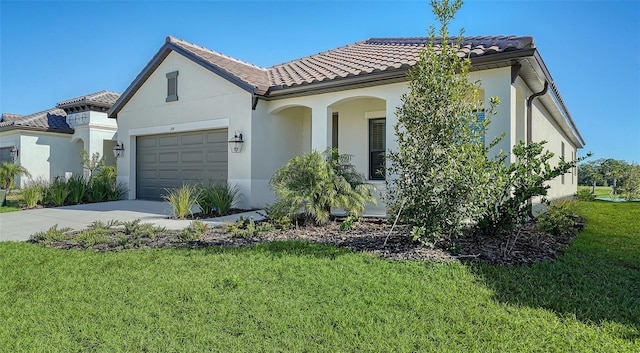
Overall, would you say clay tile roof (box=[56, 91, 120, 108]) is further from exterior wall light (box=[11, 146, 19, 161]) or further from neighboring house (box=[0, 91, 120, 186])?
exterior wall light (box=[11, 146, 19, 161])

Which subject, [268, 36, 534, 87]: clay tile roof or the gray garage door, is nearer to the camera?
[268, 36, 534, 87]: clay tile roof

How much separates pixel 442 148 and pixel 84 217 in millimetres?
9877

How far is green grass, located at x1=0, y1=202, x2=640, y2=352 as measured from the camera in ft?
9.73

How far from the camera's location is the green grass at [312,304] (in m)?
2.96

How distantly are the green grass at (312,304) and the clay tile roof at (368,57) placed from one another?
15.6 ft

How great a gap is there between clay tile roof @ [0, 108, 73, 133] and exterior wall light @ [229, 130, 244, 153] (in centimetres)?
1491

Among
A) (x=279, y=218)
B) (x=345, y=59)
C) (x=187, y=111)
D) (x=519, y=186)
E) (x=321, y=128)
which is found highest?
(x=345, y=59)

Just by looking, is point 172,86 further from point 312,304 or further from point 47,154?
point 47,154

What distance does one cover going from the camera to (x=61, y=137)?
20.6 meters

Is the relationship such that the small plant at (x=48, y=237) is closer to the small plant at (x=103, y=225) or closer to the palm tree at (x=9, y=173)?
the small plant at (x=103, y=225)

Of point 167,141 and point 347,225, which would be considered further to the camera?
point 167,141

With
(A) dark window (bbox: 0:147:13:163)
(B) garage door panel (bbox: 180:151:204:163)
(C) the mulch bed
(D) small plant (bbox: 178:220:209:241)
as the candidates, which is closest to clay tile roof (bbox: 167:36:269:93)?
(B) garage door panel (bbox: 180:151:204:163)

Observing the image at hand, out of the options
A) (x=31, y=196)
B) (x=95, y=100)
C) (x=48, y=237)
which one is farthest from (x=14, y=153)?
(x=48, y=237)

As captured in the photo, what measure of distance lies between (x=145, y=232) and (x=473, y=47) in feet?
27.5
